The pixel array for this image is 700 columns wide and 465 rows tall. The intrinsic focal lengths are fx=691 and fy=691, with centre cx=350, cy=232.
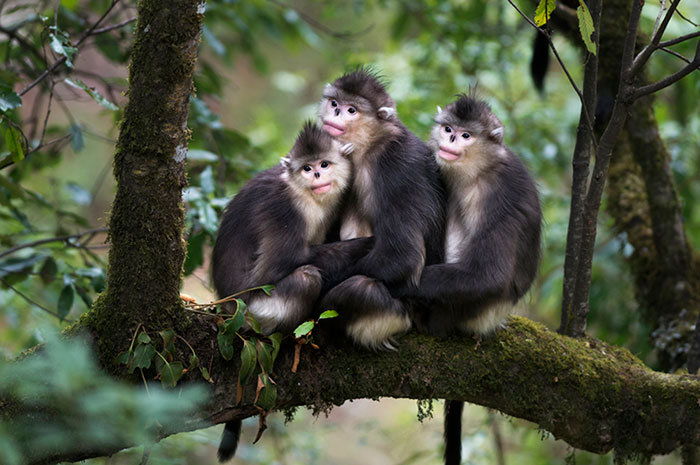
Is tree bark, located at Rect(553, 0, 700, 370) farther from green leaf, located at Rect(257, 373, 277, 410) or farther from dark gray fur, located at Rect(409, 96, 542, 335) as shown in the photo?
green leaf, located at Rect(257, 373, 277, 410)

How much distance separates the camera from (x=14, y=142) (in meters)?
2.63

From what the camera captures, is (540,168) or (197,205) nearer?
(197,205)

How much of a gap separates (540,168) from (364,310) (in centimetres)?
349

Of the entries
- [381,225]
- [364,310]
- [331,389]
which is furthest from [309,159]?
[331,389]

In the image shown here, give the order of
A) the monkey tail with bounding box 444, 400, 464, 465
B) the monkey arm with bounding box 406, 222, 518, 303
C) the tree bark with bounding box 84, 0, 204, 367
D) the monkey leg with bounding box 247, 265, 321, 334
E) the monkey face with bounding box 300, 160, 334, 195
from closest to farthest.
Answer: the tree bark with bounding box 84, 0, 204, 367
the monkey leg with bounding box 247, 265, 321, 334
the monkey arm with bounding box 406, 222, 518, 303
the monkey face with bounding box 300, 160, 334, 195
the monkey tail with bounding box 444, 400, 464, 465

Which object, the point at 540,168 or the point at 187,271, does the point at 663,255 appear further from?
the point at 187,271

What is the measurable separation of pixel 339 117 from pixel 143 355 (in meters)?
1.40

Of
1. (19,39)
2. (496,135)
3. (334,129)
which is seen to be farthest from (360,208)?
(19,39)

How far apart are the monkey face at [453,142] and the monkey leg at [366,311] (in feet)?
2.18

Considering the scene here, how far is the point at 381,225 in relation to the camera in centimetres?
277

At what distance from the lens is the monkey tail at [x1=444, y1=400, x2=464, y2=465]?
3068mm

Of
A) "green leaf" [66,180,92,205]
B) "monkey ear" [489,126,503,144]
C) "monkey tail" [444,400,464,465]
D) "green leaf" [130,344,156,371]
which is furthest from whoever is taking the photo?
"green leaf" [66,180,92,205]

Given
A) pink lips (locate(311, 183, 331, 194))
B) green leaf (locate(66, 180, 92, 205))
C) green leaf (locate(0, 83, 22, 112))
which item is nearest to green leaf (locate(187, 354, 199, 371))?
pink lips (locate(311, 183, 331, 194))

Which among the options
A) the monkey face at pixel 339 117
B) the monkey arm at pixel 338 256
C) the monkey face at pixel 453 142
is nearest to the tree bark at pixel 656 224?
the monkey face at pixel 453 142
